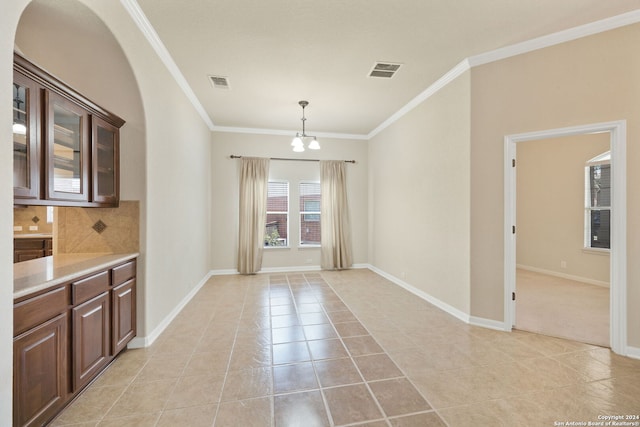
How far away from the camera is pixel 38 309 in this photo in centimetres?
161

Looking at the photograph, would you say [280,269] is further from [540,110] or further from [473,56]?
[540,110]

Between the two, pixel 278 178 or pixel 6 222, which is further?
pixel 278 178

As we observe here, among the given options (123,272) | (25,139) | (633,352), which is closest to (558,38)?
(633,352)

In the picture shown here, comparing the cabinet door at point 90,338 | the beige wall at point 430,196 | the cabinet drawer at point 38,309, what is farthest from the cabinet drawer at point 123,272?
the beige wall at point 430,196

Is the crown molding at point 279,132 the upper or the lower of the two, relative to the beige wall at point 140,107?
upper

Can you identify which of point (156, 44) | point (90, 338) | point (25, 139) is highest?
point (156, 44)

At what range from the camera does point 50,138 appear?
6.04ft

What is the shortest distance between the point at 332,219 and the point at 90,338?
464cm

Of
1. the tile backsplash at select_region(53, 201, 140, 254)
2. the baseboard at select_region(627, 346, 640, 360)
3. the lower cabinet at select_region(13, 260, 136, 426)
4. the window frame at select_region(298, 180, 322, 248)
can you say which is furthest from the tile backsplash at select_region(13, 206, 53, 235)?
the baseboard at select_region(627, 346, 640, 360)

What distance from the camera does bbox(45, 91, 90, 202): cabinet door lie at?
6.07 ft

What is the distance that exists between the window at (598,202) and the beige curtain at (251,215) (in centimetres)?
631

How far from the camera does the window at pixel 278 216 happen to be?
243 inches

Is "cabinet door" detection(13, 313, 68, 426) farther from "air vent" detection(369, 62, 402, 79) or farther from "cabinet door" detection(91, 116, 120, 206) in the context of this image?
"air vent" detection(369, 62, 402, 79)

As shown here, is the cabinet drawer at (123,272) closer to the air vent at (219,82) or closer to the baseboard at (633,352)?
the air vent at (219,82)
